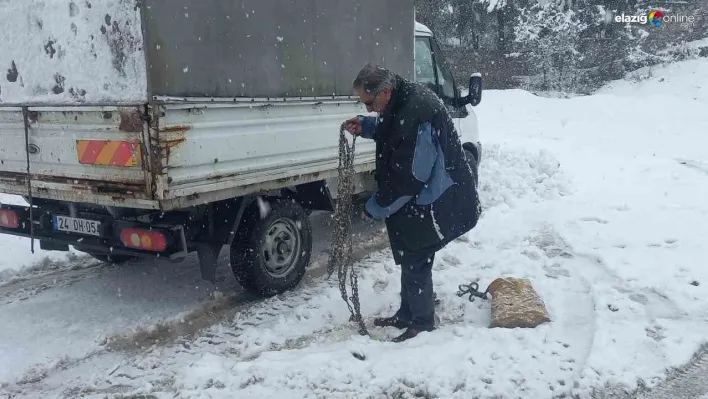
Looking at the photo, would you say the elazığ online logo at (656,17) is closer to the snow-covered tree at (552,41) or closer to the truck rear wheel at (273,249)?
the snow-covered tree at (552,41)

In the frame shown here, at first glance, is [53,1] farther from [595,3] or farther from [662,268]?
[595,3]

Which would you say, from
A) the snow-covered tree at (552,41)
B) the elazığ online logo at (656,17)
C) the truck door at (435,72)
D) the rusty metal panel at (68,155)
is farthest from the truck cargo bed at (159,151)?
the elazığ online logo at (656,17)

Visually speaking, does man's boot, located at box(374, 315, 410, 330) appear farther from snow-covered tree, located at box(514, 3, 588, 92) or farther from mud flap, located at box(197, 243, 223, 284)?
snow-covered tree, located at box(514, 3, 588, 92)

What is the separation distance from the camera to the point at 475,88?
278 inches

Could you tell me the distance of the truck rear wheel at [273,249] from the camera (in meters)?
4.80

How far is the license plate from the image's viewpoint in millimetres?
4516

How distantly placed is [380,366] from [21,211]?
3.32 m

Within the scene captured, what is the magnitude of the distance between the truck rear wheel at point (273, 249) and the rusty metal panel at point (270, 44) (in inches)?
39.4

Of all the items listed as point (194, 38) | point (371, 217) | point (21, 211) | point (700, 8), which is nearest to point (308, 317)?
point (371, 217)

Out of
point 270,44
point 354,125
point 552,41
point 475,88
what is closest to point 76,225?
point 270,44

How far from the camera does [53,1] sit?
4199 mm

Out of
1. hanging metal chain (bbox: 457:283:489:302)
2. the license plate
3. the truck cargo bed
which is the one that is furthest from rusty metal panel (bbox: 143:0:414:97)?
hanging metal chain (bbox: 457:283:489:302)

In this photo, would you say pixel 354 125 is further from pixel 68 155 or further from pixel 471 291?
pixel 68 155

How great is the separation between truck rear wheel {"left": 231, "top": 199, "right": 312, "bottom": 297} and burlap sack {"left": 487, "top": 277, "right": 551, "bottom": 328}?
1.71 m
